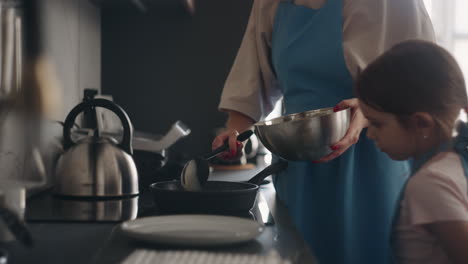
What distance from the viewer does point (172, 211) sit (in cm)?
101

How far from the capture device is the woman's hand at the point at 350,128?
4.01 ft

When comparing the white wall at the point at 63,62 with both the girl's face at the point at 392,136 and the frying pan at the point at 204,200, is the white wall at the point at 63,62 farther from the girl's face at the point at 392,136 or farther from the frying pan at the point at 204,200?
the girl's face at the point at 392,136

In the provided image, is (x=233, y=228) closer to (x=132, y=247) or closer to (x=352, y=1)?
(x=132, y=247)

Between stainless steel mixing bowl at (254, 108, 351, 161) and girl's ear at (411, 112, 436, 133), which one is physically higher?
girl's ear at (411, 112, 436, 133)

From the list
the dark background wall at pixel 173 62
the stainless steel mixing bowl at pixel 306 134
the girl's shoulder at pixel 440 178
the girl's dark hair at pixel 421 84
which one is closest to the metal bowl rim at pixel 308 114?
the stainless steel mixing bowl at pixel 306 134

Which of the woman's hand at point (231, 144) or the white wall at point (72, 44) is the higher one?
the white wall at point (72, 44)

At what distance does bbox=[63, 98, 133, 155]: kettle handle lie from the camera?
4.27 feet

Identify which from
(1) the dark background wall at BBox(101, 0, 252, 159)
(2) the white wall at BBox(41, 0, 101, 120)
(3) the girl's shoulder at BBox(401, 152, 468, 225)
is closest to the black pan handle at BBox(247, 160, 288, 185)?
(3) the girl's shoulder at BBox(401, 152, 468, 225)

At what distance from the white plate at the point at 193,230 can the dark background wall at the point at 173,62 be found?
180cm

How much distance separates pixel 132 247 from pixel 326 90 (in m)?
0.75

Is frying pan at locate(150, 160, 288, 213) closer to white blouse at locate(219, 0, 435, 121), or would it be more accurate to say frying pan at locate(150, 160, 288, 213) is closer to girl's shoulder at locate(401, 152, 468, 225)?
girl's shoulder at locate(401, 152, 468, 225)

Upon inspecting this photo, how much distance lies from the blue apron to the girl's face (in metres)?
0.19

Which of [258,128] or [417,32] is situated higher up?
[417,32]

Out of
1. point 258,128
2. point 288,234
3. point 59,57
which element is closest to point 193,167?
point 258,128
